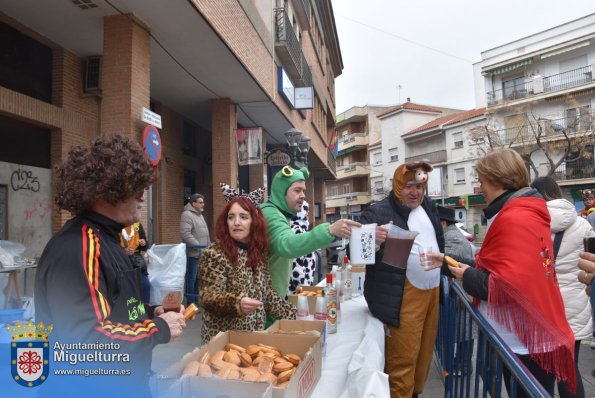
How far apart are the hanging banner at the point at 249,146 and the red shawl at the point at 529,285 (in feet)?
A: 32.3

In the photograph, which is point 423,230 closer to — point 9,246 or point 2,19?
point 9,246

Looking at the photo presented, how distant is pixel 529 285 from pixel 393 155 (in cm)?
4788

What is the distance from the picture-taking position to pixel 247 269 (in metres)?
2.55

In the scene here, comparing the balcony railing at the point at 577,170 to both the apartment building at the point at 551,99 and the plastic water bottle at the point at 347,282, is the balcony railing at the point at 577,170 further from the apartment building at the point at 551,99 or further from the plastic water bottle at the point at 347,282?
the plastic water bottle at the point at 347,282

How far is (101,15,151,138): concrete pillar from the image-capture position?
636cm

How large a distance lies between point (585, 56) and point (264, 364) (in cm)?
3936

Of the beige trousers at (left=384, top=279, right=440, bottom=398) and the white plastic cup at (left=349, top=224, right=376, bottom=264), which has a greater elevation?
the white plastic cup at (left=349, top=224, right=376, bottom=264)

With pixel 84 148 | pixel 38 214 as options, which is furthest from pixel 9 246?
pixel 84 148

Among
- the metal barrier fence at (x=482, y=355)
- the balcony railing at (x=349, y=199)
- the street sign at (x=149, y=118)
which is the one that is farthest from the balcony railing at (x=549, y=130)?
the metal barrier fence at (x=482, y=355)

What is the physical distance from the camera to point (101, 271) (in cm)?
139

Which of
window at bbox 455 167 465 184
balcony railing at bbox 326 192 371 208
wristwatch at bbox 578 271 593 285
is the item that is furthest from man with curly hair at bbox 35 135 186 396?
balcony railing at bbox 326 192 371 208

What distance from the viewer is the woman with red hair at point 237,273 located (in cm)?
244

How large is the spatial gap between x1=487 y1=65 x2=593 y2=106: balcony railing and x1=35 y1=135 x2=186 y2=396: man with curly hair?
37.3 metres

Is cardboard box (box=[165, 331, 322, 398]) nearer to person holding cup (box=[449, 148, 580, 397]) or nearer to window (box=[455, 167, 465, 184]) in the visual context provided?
person holding cup (box=[449, 148, 580, 397])
